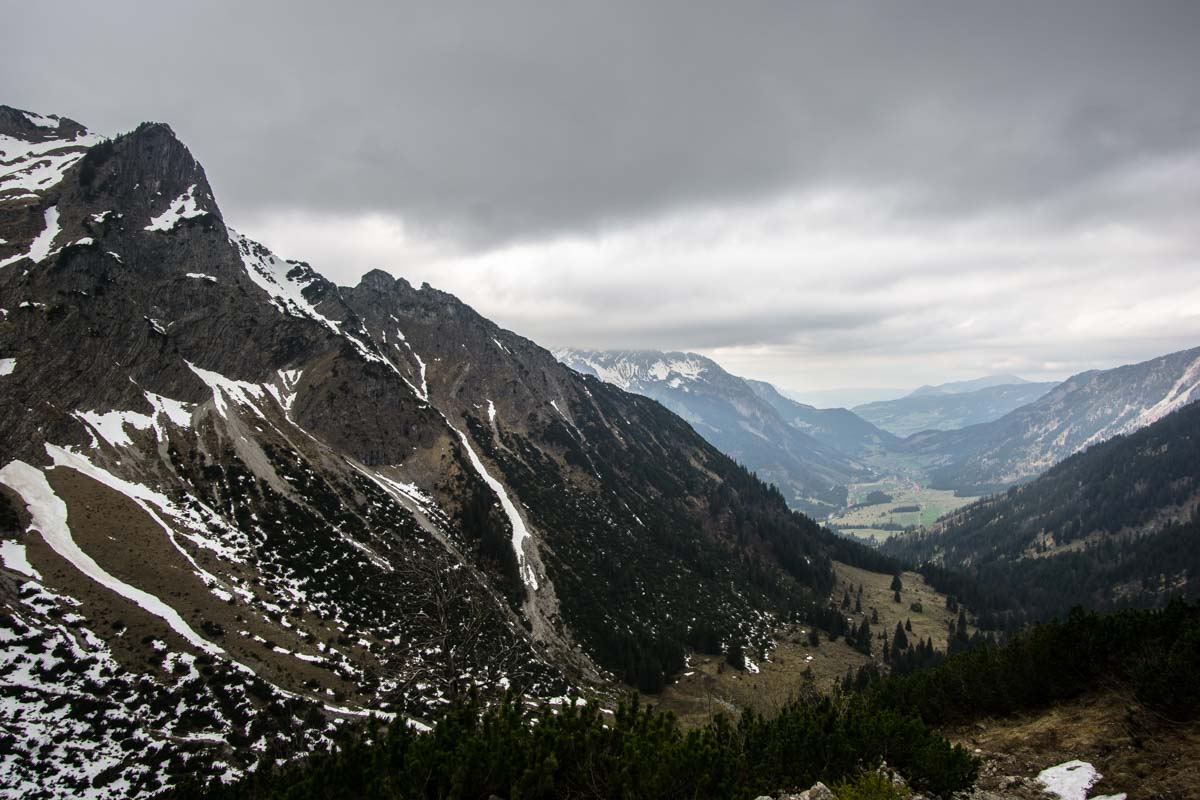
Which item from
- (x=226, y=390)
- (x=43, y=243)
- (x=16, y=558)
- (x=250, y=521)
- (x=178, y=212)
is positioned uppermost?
(x=178, y=212)

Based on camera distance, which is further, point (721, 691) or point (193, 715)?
point (721, 691)

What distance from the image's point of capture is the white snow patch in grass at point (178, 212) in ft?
467

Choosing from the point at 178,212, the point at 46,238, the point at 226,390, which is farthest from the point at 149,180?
the point at 226,390

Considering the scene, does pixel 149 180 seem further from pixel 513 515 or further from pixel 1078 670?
pixel 1078 670

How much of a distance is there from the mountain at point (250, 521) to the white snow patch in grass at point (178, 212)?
30.9 inches

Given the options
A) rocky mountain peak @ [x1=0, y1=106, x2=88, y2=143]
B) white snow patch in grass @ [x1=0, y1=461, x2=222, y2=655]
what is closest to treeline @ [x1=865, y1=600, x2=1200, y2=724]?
white snow patch in grass @ [x1=0, y1=461, x2=222, y2=655]

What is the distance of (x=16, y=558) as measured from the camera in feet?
208

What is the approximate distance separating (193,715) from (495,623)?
48.6 m

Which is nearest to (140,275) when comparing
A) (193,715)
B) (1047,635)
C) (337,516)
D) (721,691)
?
(337,516)

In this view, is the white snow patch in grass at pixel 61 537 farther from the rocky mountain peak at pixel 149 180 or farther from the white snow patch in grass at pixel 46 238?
the rocky mountain peak at pixel 149 180

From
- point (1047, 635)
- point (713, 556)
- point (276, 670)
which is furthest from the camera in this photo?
point (713, 556)

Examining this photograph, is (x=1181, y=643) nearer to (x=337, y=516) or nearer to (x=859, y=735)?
(x=859, y=735)

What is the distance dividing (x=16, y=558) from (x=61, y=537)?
6085 mm

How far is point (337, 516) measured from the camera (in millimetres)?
A: 103438
